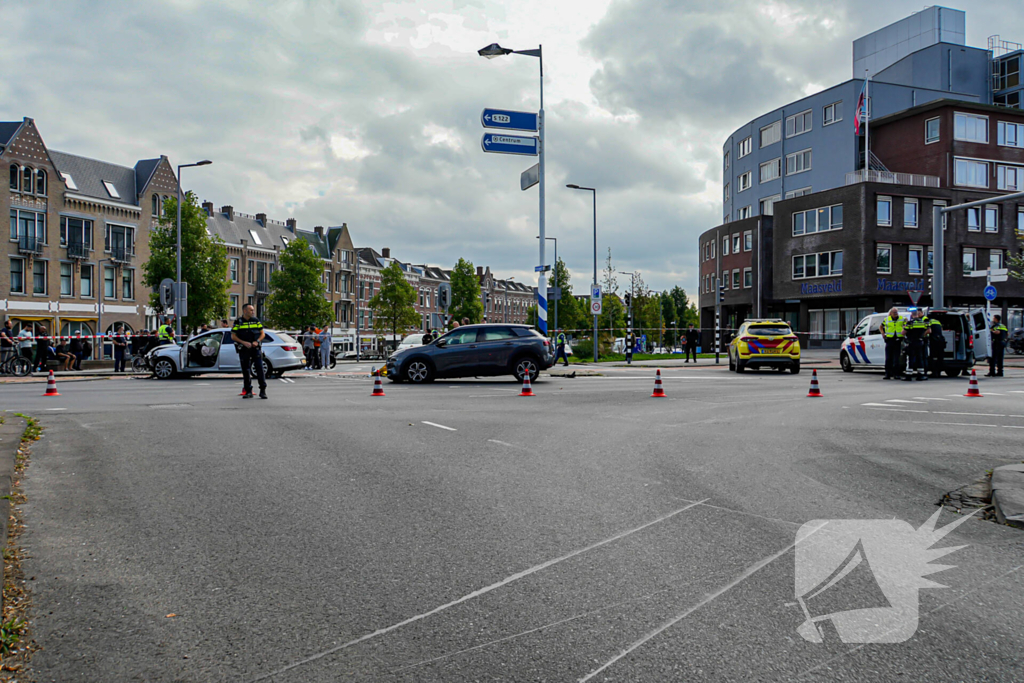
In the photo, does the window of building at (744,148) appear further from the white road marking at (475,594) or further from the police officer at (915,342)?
the white road marking at (475,594)

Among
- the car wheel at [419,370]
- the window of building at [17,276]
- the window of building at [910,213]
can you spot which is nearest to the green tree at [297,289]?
the window of building at [17,276]

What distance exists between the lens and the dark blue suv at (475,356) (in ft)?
63.7

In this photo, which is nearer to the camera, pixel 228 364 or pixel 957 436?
pixel 957 436

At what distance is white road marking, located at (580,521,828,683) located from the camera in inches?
122

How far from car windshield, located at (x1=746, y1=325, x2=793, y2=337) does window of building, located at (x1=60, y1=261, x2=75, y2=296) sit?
1745 inches

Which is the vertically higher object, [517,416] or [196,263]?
[196,263]

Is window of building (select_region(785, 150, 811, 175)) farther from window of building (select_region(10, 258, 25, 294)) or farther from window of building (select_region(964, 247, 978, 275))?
window of building (select_region(10, 258, 25, 294))

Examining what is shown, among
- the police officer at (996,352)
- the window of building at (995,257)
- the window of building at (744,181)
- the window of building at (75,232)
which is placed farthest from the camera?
the window of building at (744,181)

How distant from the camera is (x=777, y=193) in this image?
5816 centimetres

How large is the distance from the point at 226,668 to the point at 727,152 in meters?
68.5

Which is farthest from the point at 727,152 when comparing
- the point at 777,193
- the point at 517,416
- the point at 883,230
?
the point at 517,416

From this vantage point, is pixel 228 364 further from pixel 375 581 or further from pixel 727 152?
pixel 727 152

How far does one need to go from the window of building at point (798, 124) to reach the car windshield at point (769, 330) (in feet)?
118

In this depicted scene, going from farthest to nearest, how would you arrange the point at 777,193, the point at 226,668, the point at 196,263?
the point at 777,193, the point at 196,263, the point at 226,668
